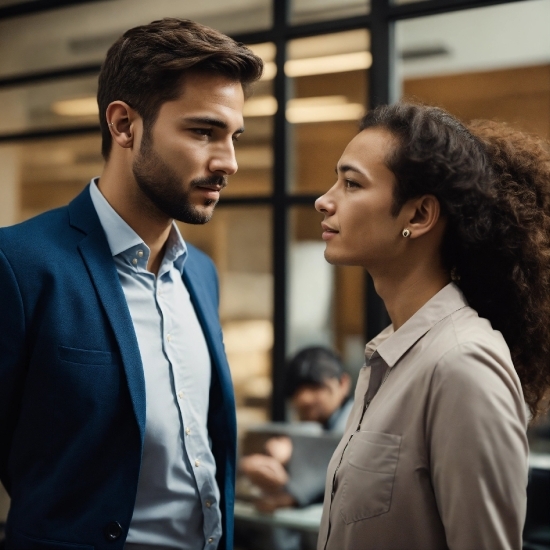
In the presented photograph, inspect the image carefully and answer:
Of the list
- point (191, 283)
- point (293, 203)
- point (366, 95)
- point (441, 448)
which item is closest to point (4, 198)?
point (293, 203)

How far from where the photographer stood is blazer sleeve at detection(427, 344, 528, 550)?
3.93 feet

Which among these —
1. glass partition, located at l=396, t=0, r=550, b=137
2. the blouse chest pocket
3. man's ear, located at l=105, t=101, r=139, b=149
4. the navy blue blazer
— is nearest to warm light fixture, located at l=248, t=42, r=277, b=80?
glass partition, located at l=396, t=0, r=550, b=137

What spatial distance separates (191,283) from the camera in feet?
6.33

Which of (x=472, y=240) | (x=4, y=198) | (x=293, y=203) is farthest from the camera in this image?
(x=4, y=198)

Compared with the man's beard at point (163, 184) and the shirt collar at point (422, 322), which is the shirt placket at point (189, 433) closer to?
the man's beard at point (163, 184)

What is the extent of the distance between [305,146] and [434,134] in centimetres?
207

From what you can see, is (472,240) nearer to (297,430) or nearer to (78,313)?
(78,313)

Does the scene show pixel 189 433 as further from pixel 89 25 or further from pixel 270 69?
pixel 89 25

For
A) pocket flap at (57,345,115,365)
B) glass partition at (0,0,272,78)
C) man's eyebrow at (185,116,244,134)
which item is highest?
glass partition at (0,0,272,78)

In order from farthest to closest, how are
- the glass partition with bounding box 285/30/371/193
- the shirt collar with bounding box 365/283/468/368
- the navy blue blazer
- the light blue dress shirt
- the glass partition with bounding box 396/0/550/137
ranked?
the glass partition with bounding box 285/30/371/193, the glass partition with bounding box 396/0/550/137, the light blue dress shirt, the navy blue blazer, the shirt collar with bounding box 365/283/468/368

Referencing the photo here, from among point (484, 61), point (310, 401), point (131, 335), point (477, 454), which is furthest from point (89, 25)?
point (477, 454)

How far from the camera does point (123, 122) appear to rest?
1.77 m

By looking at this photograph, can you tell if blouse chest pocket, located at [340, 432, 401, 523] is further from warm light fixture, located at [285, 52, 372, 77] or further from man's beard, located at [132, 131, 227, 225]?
warm light fixture, located at [285, 52, 372, 77]

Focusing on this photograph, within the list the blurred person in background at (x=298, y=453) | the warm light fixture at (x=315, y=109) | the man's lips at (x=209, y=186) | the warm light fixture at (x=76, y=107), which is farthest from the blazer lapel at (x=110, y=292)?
the warm light fixture at (x=76, y=107)
